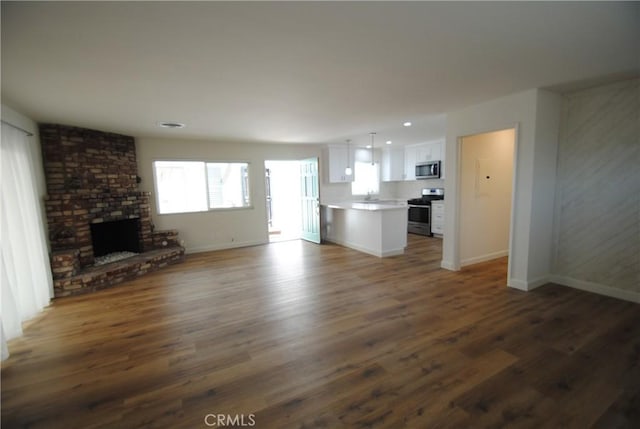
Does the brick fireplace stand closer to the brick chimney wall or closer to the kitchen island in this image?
the brick chimney wall

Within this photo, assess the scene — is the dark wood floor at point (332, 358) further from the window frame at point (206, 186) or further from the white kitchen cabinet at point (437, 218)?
the white kitchen cabinet at point (437, 218)

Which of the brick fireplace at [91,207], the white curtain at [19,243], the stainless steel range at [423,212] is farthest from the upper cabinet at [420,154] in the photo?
the white curtain at [19,243]

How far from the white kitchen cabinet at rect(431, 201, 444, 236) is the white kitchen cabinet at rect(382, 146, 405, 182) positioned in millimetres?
1477

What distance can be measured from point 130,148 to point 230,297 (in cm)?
364

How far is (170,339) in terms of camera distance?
252cm

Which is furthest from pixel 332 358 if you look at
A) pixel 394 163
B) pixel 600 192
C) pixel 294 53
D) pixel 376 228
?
pixel 394 163

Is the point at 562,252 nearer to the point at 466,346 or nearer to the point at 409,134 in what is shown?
the point at 466,346

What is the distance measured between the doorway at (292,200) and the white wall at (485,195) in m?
3.11

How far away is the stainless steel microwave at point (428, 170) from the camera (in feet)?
22.2

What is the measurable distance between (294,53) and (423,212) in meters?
5.90

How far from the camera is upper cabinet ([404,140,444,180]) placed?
6.77 metres

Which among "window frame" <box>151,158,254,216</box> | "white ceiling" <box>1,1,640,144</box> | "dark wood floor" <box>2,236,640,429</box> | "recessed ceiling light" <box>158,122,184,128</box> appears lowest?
"dark wood floor" <box>2,236,640,429</box>

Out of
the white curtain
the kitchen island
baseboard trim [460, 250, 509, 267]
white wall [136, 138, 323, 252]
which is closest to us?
the white curtain

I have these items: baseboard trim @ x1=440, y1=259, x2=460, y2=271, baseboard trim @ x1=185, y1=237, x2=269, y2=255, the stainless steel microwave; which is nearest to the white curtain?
baseboard trim @ x1=185, y1=237, x2=269, y2=255
